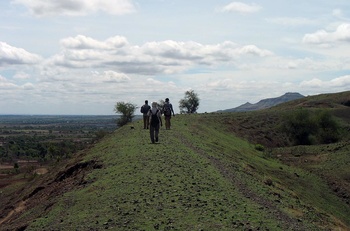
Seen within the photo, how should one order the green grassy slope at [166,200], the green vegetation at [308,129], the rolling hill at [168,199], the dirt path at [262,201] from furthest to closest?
the green vegetation at [308,129] < the dirt path at [262,201] < the rolling hill at [168,199] < the green grassy slope at [166,200]

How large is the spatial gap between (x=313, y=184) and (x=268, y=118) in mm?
37921

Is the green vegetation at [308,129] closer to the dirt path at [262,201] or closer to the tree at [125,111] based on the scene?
the tree at [125,111]

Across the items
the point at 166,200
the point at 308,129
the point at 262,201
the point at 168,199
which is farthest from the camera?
the point at 308,129

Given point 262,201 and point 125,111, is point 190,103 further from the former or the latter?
point 262,201

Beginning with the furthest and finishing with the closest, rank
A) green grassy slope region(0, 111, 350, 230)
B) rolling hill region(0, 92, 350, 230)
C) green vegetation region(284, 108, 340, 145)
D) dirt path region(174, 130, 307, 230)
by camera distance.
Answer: green vegetation region(284, 108, 340, 145), dirt path region(174, 130, 307, 230), rolling hill region(0, 92, 350, 230), green grassy slope region(0, 111, 350, 230)

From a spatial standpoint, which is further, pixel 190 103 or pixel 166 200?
pixel 190 103

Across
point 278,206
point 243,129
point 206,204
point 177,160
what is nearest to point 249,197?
point 278,206

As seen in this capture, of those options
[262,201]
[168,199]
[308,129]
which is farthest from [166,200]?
[308,129]

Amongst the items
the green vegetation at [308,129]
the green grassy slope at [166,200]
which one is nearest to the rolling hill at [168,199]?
the green grassy slope at [166,200]

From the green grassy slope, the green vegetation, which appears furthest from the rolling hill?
the green vegetation

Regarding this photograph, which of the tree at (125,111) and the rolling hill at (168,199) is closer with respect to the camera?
the rolling hill at (168,199)

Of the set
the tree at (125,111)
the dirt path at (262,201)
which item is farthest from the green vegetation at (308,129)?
the dirt path at (262,201)

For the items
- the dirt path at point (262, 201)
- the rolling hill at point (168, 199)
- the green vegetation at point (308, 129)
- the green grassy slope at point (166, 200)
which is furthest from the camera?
the green vegetation at point (308, 129)

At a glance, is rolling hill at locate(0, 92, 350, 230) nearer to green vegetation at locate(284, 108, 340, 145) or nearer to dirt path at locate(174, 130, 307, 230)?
dirt path at locate(174, 130, 307, 230)
